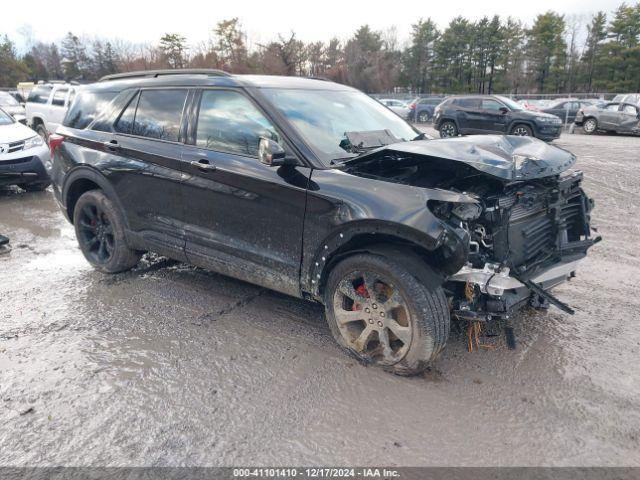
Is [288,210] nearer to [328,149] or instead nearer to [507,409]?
[328,149]

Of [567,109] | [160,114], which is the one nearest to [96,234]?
[160,114]

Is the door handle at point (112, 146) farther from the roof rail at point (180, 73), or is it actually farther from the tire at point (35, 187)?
the tire at point (35, 187)

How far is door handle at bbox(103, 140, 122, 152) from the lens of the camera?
14.5 ft

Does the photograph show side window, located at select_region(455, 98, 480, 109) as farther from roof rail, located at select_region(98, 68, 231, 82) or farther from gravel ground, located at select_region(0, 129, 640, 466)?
roof rail, located at select_region(98, 68, 231, 82)

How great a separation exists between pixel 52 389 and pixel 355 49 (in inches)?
2551

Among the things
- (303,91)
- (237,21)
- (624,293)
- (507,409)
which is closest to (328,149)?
(303,91)

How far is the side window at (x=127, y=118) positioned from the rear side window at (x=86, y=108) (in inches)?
12.4

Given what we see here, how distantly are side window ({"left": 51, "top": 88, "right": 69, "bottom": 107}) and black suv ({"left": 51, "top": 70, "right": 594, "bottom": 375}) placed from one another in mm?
11535

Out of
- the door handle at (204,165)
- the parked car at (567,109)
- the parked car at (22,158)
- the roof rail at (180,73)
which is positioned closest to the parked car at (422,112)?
the parked car at (567,109)

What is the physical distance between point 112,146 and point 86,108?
0.83 m

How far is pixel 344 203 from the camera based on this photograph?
3090mm

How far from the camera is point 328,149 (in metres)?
3.49

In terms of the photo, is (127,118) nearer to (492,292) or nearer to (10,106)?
(492,292)

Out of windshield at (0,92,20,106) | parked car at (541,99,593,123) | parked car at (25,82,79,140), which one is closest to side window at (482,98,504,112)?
parked car at (541,99,593,123)
